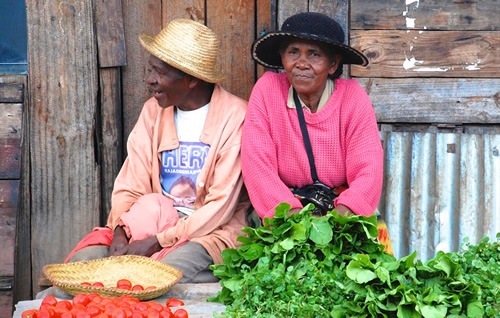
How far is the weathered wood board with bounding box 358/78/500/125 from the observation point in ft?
19.4

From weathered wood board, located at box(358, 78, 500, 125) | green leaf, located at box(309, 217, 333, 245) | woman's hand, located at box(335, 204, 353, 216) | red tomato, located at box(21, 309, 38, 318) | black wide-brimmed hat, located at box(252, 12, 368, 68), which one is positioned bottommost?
red tomato, located at box(21, 309, 38, 318)

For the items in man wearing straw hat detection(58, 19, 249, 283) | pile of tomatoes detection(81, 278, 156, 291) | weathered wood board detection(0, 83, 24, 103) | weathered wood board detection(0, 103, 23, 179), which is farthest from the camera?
weathered wood board detection(0, 83, 24, 103)

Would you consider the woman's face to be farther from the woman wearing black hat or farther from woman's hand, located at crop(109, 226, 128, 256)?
woman's hand, located at crop(109, 226, 128, 256)

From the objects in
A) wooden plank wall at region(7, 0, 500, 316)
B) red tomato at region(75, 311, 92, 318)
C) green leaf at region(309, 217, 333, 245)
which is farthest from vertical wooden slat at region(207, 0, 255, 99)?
red tomato at region(75, 311, 92, 318)

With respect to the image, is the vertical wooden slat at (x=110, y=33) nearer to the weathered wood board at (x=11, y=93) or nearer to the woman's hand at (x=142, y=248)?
the weathered wood board at (x=11, y=93)

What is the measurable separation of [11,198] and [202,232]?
1071mm

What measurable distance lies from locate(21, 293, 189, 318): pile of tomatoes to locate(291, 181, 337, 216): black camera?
3.82 ft

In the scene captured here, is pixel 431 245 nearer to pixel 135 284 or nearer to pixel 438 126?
pixel 438 126

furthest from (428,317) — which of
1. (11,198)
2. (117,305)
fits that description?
(11,198)

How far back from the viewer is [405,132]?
5961 millimetres

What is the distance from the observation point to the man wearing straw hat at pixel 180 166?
551cm

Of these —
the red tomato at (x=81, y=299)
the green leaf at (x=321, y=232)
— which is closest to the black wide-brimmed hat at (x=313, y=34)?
the green leaf at (x=321, y=232)

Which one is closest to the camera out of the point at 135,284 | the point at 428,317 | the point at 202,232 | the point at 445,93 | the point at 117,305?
the point at 428,317

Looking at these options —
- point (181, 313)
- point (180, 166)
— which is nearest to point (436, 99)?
point (180, 166)
